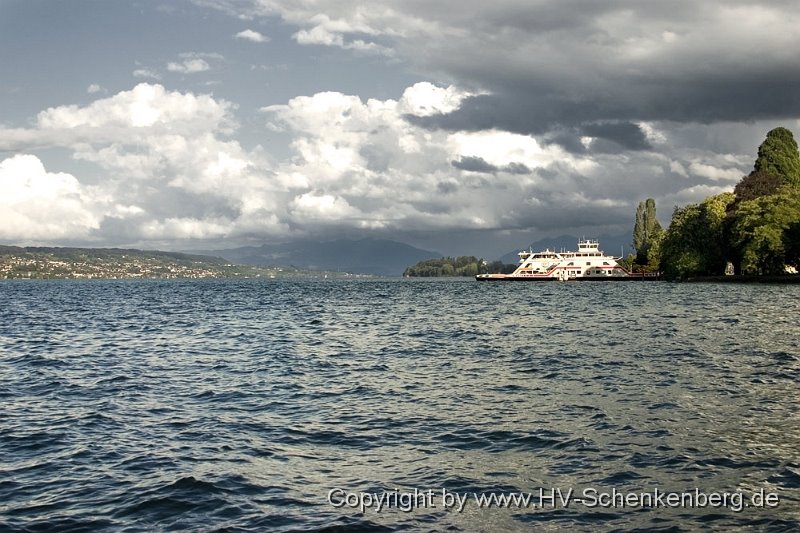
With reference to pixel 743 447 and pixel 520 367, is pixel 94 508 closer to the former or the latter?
pixel 743 447

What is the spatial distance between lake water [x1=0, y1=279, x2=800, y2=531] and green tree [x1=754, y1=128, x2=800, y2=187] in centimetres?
15294

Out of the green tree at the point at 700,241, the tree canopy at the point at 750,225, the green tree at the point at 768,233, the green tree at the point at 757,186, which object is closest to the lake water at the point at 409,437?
the green tree at the point at 768,233

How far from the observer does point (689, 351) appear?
38.1 m

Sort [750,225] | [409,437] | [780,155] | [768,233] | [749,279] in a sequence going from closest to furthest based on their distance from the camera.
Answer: [409,437], [768,233], [750,225], [749,279], [780,155]

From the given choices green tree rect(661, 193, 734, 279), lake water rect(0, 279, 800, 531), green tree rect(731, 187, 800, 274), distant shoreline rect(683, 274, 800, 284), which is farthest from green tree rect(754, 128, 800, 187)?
lake water rect(0, 279, 800, 531)

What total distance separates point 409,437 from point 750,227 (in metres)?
127

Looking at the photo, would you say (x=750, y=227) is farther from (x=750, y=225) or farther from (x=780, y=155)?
(x=780, y=155)

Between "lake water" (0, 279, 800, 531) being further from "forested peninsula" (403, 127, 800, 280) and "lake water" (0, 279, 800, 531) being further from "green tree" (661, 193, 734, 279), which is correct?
"green tree" (661, 193, 734, 279)

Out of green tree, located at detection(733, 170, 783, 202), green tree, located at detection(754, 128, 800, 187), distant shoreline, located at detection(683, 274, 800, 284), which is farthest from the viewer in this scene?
green tree, located at detection(754, 128, 800, 187)

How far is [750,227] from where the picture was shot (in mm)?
128625

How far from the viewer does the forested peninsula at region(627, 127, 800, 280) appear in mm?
123750

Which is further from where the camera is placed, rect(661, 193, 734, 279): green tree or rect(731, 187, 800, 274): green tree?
rect(661, 193, 734, 279): green tree

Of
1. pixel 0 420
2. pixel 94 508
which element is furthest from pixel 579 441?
pixel 0 420

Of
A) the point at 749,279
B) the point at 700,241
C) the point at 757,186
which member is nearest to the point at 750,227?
the point at 749,279
